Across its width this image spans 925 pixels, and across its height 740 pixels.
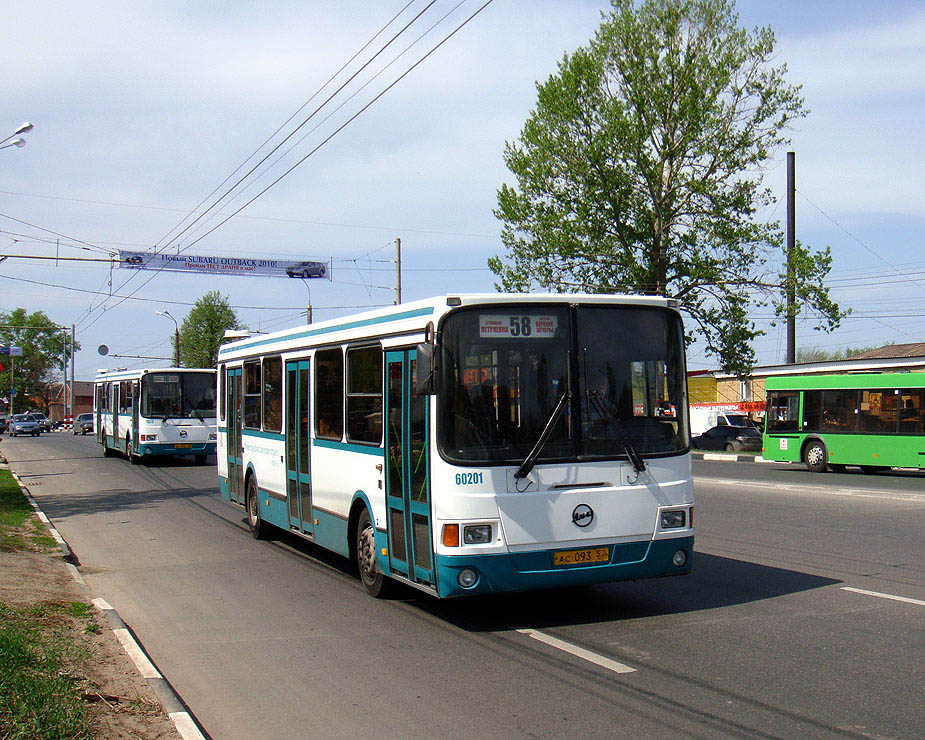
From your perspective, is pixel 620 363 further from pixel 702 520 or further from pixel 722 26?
pixel 722 26

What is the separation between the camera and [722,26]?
37.0 m

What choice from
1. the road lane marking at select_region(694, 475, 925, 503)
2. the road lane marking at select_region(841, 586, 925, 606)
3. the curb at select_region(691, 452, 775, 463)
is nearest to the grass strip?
the road lane marking at select_region(841, 586, 925, 606)

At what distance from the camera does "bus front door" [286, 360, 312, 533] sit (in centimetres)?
1098

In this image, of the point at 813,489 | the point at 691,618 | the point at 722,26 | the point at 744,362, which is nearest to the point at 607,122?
the point at 722,26

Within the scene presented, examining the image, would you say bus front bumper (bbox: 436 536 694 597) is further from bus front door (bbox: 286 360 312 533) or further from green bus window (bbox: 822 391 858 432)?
green bus window (bbox: 822 391 858 432)

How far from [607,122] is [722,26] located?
18.3 ft

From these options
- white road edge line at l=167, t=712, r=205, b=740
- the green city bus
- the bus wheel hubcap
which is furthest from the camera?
the green city bus

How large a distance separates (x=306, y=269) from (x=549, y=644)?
129 feet

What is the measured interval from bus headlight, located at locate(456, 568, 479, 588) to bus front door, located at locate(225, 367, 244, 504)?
7229 millimetres

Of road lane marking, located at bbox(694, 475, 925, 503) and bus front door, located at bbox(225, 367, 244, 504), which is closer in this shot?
bus front door, located at bbox(225, 367, 244, 504)

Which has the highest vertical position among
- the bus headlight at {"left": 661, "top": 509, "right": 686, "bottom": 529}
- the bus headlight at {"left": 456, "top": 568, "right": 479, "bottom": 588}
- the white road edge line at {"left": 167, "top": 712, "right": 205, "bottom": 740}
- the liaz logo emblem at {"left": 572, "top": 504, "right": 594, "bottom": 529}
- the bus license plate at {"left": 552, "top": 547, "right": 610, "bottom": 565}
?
the liaz logo emblem at {"left": 572, "top": 504, "right": 594, "bottom": 529}

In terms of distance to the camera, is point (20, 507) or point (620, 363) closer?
point (620, 363)

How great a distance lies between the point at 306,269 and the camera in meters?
45.2

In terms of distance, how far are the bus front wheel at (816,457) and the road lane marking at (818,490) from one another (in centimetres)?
495
